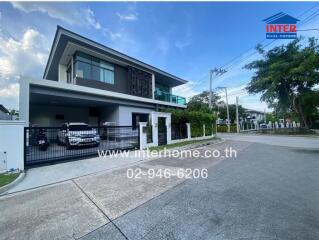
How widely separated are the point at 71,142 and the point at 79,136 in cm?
58

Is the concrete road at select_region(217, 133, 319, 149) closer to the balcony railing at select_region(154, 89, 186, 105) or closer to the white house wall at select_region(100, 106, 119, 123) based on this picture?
the balcony railing at select_region(154, 89, 186, 105)

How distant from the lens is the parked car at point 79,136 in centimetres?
822

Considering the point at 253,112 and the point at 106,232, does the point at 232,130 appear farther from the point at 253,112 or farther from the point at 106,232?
the point at 253,112

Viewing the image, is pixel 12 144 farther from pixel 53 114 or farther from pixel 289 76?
pixel 289 76

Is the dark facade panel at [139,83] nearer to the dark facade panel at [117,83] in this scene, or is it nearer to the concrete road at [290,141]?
the dark facade panel at [117,83]

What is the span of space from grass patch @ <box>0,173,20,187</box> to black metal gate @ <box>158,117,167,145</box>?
8.36 meters

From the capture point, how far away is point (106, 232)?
2.60m

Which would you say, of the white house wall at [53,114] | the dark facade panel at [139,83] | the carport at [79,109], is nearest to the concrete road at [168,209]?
the carport at [79,109]

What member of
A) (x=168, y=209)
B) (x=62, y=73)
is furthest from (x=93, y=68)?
(x=168, y=209)

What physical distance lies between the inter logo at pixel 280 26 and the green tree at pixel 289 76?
1216 centimetres

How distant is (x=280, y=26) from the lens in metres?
11.4

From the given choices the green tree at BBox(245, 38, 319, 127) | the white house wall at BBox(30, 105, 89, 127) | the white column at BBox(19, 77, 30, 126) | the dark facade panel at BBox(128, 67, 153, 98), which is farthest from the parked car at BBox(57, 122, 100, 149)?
the green tree at BBox(245, 38, 319, 127)

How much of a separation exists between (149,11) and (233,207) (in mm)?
11054

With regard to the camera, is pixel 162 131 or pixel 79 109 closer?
pixel 162 131
